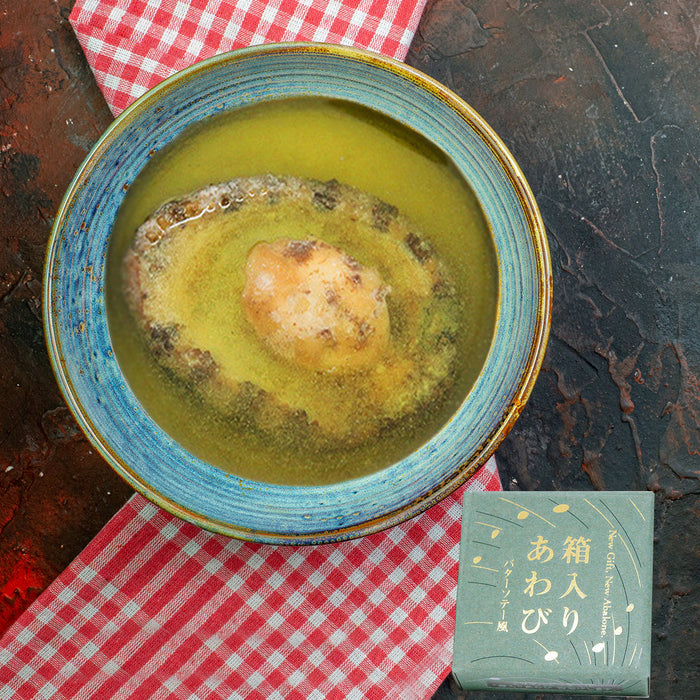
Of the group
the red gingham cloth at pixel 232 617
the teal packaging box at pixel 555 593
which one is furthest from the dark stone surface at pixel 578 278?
the teal packaging box at pixel 555 593

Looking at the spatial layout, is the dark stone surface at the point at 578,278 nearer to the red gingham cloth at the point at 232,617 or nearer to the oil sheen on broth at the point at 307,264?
the red gingham cloth at the point at 232,617

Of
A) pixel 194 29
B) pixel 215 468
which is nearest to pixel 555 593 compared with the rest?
pixel 215 468

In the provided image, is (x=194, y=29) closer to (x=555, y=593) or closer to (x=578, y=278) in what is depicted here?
(x=578, y=278)

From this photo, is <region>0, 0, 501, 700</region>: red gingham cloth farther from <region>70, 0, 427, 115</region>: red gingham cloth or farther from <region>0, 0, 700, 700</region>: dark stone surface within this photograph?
<region>70, 0, 427, 115</region>: red gingham cloth

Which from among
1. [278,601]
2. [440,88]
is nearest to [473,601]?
[278,601]

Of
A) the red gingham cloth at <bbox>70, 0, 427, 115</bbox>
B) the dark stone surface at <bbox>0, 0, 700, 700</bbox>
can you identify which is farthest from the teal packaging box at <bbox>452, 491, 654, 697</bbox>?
the red gingham cloth at <bbox>70, 0, 427, 115</bbox>
